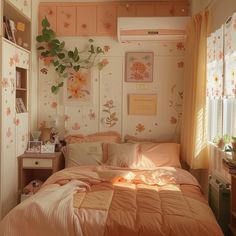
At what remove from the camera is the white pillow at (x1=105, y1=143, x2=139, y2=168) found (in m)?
3.40

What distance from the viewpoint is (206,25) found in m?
3.27

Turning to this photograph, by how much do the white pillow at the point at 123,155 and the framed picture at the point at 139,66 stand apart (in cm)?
90

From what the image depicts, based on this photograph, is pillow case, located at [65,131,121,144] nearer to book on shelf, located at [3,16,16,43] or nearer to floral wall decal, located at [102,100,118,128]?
floral wall decal, located at [102,100,118,128]

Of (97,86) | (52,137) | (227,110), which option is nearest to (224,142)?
(227,110)

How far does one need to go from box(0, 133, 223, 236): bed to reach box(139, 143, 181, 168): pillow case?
32mm

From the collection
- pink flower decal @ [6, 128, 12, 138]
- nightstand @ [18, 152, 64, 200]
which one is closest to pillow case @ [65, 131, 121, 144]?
nightstand @ [18, 152, 64, 200]

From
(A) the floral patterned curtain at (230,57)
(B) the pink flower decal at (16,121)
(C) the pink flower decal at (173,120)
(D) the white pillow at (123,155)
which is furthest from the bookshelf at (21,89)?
(A) the floral patterned curtain at (230,57)

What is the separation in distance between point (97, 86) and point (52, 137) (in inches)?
35.0

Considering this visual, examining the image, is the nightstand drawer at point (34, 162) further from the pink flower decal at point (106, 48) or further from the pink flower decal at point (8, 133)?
the pink flower decal at point (106, 48)

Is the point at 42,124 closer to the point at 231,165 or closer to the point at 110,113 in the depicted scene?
the point at 110,113

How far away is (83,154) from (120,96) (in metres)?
0.93

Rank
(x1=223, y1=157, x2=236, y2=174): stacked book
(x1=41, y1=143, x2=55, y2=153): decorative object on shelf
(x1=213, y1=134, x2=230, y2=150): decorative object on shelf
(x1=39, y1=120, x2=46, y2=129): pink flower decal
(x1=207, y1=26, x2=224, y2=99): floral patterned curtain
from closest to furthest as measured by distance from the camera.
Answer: (x1=223, y1=157, x2=236, y2=174): stacked book → (x1=213, y1=134, x2=230, y2=150): decorative object on shelf → (x1=207, y1=26, x2=224, y2=99): floral patterned curtain → (x1=41, y1=143, x2=55, y2=153): decorative object on shelf → (x1=39, y1=120, x2=46, y2=129): pink flower decal

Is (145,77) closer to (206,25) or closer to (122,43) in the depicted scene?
(122,43)

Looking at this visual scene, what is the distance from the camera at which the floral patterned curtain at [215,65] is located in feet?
9.52
